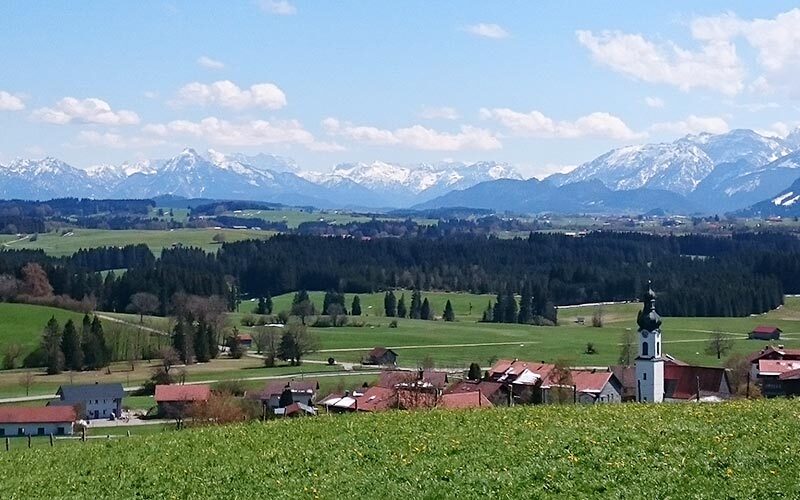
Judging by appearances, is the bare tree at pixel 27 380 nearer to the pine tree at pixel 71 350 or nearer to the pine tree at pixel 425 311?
the pine tree at pixel 71 350

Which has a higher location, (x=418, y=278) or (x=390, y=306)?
(x=418, y=278)

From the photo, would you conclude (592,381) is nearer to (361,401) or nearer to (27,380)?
(361,401)

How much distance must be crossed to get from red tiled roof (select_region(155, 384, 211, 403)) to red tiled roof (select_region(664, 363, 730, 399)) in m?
27.9

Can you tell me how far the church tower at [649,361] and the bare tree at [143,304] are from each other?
85908 millimetres

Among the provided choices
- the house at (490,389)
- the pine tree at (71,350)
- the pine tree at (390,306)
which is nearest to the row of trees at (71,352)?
the pine tree at (71,350)

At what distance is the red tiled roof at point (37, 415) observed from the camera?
189 ft

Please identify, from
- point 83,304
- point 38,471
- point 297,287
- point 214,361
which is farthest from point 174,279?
point 38,471

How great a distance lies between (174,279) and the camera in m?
140

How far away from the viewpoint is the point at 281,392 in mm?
65875

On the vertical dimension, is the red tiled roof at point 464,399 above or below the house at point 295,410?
above

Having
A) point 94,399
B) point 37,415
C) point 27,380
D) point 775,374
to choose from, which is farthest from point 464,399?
point 27,380

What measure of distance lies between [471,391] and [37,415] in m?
24.4

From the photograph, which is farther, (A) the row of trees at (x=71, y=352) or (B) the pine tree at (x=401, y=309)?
(B) the pine tree at (x=401, y=309)

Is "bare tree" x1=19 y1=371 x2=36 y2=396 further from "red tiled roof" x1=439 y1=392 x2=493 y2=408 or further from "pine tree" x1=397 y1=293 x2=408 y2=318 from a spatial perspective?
"pine tree" x1=397 y1=293 x2=408 y2=318
